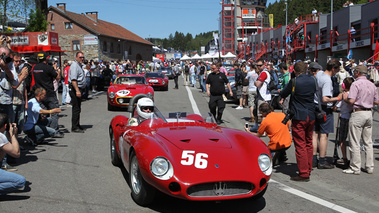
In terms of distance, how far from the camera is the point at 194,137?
15.3 ft

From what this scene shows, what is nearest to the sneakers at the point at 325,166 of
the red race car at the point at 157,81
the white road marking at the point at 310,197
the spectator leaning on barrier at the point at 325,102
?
the spectator leaning on barrier at the point at 325,102

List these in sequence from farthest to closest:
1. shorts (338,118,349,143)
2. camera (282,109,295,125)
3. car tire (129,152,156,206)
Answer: shorts (338,118,349,143)
camera (282,109,295,125)
car tire (129,152,156,206)

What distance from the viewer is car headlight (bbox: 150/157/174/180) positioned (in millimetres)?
3927

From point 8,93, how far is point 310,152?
Answer: 4914 millimetres

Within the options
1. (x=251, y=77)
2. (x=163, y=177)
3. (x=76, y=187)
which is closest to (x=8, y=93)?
(x=76, y=187)

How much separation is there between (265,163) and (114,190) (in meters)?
2.01

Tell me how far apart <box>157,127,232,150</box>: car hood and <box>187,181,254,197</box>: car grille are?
1.84ft

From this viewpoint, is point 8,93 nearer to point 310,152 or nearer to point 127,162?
point 127,162

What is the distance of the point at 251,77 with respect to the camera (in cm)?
1177

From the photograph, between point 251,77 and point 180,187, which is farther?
point 251,77

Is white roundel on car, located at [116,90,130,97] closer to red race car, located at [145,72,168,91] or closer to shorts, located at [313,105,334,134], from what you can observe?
shorts, located at [313,105,334,134]

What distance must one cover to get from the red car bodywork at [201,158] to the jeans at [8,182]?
1305 mm

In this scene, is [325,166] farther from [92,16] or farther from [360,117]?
[92,16]

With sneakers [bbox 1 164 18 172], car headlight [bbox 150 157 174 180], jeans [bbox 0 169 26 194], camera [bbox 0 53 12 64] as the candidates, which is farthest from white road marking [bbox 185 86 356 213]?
camera [bbox 0 53 12 64]
